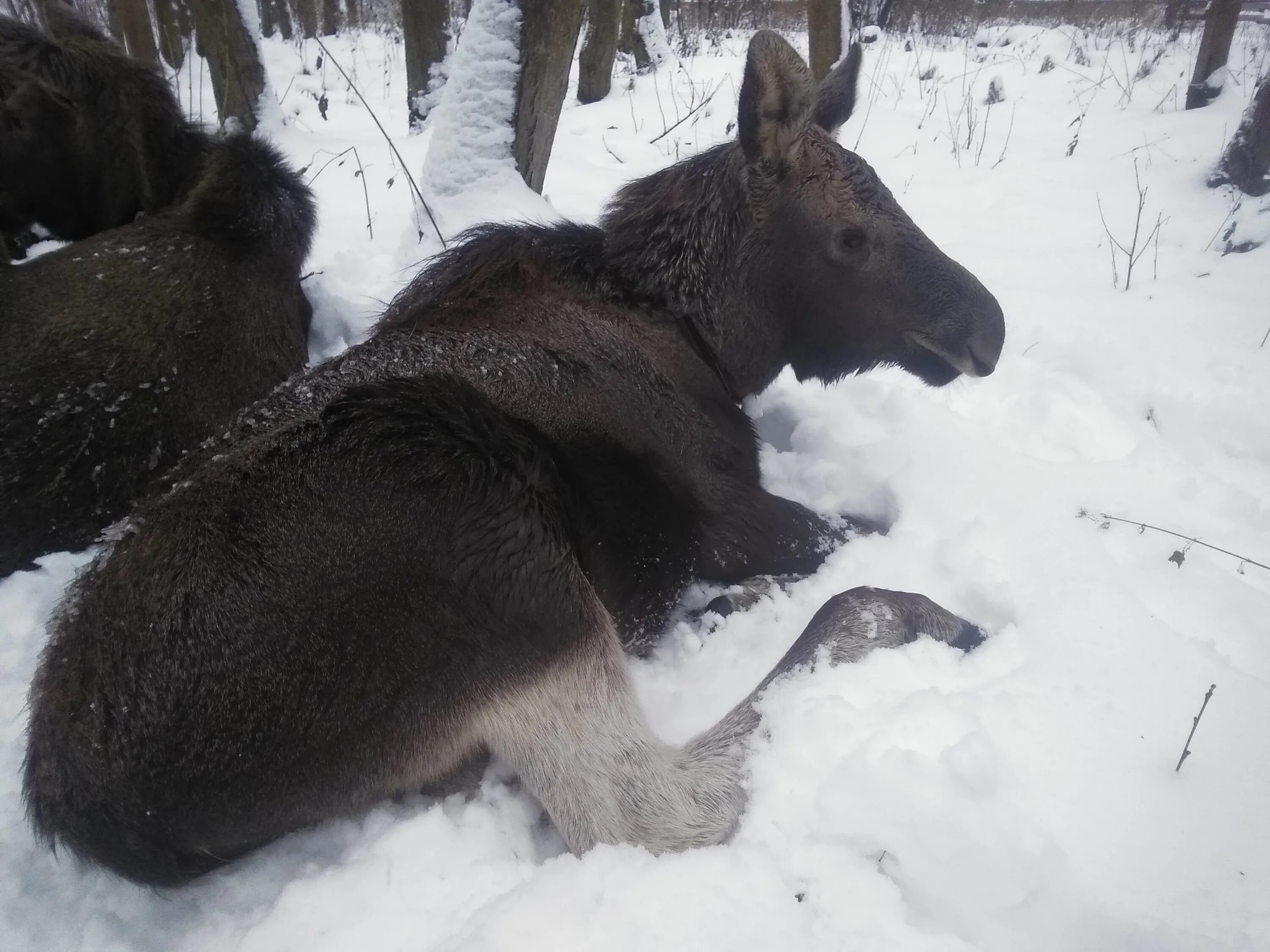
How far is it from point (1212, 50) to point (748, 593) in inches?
388

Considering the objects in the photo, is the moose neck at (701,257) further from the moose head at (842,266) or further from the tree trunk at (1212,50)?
the tree trunk at (1212,50)

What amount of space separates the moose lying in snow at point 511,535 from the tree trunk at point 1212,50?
8393 mm

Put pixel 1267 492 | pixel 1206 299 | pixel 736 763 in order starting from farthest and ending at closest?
pixel 1206 299, pixel 1267 492, pixel 736 763

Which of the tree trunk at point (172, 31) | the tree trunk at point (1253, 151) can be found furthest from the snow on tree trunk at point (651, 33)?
the tree trunk at point (1253, 151)

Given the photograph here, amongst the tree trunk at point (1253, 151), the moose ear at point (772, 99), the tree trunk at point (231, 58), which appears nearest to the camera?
the moose ear at point (772, 99)

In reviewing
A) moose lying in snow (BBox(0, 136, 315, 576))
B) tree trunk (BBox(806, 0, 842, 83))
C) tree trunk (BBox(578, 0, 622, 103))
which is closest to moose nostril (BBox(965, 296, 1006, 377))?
moose lying in snow (BBox(0, 136, 315, 576))

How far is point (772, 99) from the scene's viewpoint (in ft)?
9.94

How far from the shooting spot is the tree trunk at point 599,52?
1111cm

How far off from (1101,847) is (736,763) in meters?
1.00

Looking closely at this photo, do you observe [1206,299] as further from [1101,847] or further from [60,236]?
[60,236]

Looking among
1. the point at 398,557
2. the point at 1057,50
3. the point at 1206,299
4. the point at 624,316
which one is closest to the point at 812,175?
the point at 624,316

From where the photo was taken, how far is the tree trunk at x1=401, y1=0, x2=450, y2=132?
22.7 ft

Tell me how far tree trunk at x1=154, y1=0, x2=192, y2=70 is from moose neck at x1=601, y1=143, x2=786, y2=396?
33.9 feet

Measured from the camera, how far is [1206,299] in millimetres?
5336
